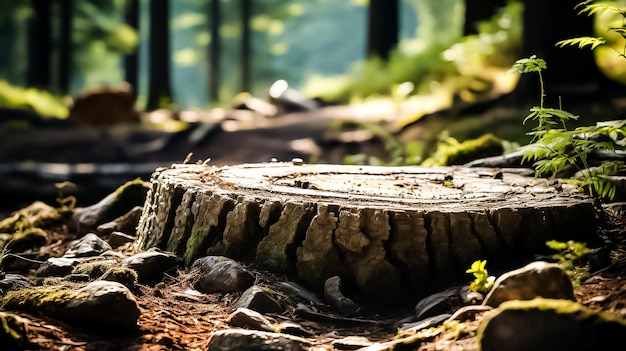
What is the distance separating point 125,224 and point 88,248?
103cm

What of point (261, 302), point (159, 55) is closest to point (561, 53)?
point (261, 302)

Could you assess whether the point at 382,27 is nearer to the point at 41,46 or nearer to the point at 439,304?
the point at 41,46

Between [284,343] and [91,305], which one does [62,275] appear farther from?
[284,343]

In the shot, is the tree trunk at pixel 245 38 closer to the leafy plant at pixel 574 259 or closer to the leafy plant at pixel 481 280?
the leafy plant at pixel 574 259

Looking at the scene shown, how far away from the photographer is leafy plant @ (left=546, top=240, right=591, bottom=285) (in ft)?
11.3

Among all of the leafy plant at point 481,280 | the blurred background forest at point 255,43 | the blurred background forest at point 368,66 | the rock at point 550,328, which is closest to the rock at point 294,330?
the leafy plant at point 481,280

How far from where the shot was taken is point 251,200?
4.12 meters

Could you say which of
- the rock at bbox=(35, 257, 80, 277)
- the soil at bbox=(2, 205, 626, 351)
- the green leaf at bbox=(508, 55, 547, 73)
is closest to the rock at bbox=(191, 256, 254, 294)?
the soil at bbox=(2, 205, 626, 351)

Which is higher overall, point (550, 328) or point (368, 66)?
point (368, 66)

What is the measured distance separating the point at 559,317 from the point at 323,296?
5.25 ft

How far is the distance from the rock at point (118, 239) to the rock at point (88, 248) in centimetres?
25

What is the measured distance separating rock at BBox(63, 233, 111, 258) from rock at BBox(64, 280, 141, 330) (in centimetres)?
167

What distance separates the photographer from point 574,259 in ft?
11.8

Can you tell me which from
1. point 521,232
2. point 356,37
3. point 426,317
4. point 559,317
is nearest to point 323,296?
point 426,317
